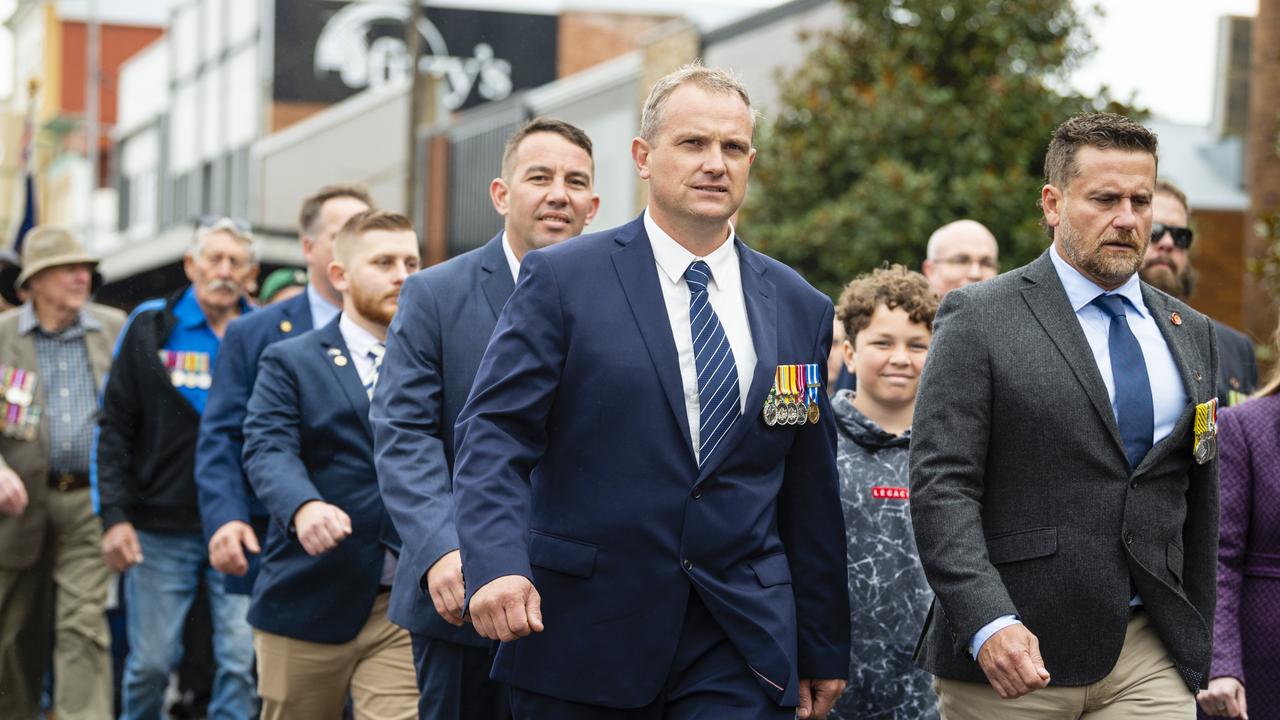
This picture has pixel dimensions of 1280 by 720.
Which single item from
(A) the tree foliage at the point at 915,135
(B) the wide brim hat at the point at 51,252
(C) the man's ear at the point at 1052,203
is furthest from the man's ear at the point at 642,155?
(A) the tree foliage at the point at 915,135

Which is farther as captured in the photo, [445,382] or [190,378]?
[190,378]

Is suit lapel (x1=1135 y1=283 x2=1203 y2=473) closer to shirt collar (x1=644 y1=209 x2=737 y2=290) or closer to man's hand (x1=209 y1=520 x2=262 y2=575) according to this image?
shirt collar (x1=644 y1=209 x2=737 y2=290)

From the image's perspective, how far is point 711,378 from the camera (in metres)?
4.45

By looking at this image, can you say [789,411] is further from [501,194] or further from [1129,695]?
[501,194]

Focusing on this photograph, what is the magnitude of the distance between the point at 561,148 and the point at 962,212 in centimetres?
1059

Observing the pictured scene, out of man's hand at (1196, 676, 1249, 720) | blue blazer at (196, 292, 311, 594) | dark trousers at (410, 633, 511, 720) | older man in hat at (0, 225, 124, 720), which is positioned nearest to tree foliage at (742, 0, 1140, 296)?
older man in hat at (0, 225, 124, 720)

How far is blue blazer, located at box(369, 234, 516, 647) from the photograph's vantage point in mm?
5152

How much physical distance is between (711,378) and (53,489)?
573 centimetres

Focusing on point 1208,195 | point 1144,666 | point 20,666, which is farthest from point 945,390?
point 1208,195

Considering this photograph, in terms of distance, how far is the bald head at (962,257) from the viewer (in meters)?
8.23

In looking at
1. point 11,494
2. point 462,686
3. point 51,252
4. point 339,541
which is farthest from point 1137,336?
point 51,252

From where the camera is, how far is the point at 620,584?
4.38 meters

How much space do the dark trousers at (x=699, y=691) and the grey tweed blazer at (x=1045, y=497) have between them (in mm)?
586

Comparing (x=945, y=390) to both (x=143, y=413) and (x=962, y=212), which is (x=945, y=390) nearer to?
(x=143, y=413)
